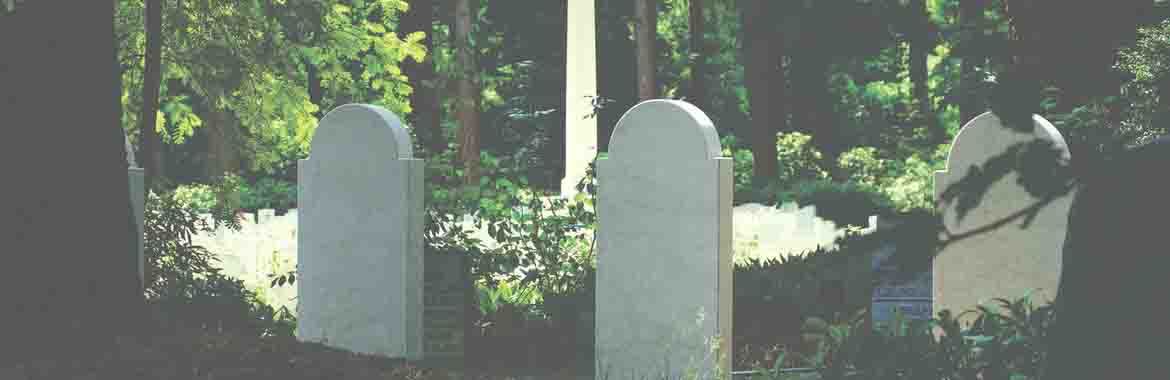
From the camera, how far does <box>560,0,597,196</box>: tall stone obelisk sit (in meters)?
16.6

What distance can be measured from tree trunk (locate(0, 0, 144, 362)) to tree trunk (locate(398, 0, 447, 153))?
13.3m

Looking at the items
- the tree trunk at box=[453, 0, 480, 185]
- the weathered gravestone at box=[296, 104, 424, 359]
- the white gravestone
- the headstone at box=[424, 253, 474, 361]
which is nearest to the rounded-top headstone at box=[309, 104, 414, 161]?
the weathered gravestone at box=[296, 104, 424, 359]

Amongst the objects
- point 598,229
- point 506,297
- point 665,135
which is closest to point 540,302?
point 506,297

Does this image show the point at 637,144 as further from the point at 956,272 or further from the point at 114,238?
the point at 114,238

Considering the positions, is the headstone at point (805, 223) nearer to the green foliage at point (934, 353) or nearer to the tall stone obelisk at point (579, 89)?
the tall stone obelisk at point (579, 89)

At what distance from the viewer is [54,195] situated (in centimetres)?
649

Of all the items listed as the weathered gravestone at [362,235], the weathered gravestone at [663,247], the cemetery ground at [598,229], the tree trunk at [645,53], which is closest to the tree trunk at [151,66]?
the cemetery ground at [598,229]

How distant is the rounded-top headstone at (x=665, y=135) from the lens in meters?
7.25

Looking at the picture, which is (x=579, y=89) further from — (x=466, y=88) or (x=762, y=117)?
(x=762, y=117)

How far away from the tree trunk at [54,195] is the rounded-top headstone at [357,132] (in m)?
2.17

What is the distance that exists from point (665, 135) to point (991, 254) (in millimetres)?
1979

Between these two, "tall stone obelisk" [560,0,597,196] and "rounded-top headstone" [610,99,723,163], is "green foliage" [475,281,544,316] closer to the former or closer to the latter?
"rounded-top headstone" [610,99,723,163]

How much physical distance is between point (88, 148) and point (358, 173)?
233 centimetres

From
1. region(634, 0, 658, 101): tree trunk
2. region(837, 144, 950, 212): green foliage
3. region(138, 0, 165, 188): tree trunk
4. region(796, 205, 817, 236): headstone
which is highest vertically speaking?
region(634, 0, 658, 101): tree trunk
